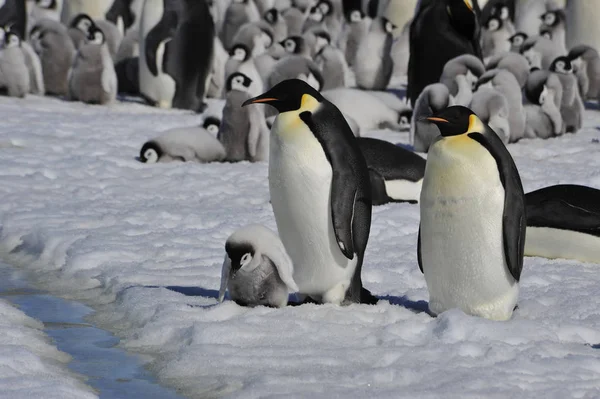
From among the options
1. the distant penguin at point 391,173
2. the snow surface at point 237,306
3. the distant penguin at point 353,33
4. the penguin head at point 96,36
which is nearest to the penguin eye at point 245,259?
the snow surface at point 237,306

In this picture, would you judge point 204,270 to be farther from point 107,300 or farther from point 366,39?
point 366,39

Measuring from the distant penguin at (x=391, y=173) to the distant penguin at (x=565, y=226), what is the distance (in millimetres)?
1294

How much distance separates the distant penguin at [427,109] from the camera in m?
8.88

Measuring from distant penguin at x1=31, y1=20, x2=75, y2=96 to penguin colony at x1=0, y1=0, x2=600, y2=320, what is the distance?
16 mm

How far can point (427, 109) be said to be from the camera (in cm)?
897

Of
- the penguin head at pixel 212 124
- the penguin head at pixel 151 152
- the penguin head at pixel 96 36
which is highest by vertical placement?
the penguin head at pixel 96 36

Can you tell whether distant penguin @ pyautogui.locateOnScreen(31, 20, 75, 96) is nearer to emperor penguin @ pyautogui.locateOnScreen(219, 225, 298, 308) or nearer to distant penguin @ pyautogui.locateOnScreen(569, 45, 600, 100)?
distant penguin @ pyautogui.locateOnScreen(569, 45, 600, 100)

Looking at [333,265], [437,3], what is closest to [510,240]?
[333,265]

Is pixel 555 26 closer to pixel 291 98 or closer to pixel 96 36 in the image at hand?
pixel 96 36

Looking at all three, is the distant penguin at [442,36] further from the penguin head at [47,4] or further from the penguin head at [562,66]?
the penguin head at [47,4]

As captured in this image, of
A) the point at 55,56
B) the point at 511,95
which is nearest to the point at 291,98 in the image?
the point at 511,95

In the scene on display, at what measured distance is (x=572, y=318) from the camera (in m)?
4.23

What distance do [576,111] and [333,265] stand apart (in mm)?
6676

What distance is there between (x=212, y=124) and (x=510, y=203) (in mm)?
5064
